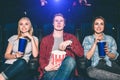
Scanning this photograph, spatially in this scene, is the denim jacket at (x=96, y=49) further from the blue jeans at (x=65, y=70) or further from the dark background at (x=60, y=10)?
the dark background at (x=60, y=10)

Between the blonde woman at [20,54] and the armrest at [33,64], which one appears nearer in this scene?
the blonde woman at [20,54]

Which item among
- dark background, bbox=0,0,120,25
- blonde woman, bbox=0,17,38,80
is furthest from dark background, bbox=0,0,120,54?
blonde woman, bbox=0,17,38,80

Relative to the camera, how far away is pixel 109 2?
539 centimetres

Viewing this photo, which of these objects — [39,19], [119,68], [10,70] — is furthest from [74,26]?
[10,70]

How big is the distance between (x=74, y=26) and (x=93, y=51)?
1124 millimetres

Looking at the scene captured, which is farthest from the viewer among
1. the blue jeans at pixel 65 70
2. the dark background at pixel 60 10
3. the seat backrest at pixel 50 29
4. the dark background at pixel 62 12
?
the dark background at pixel 60 10

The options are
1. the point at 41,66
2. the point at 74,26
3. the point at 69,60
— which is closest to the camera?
the point at 69,60

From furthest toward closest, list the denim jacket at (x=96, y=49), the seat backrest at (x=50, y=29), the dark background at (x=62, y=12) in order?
the dark background at (x=62, y=12) → the seat backrest at (x=50, y=29) → the denim jacket at (x=96, y=49)

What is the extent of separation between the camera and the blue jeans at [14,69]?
3.60 metres

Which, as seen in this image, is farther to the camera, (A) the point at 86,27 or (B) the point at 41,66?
(A) the point at 86,27

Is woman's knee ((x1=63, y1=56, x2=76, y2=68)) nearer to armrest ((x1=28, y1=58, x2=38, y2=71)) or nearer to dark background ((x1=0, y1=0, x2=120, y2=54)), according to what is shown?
armrest ((x1=28, y1=58, x2=38, y2=71))

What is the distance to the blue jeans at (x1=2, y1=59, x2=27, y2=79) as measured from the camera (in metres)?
3.60

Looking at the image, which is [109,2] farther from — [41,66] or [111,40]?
[41,66]

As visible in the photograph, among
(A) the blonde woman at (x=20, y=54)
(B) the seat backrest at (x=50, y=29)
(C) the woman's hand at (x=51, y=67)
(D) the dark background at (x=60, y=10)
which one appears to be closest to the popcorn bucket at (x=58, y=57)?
(C) the woman's hand at (x=51, y=67)
